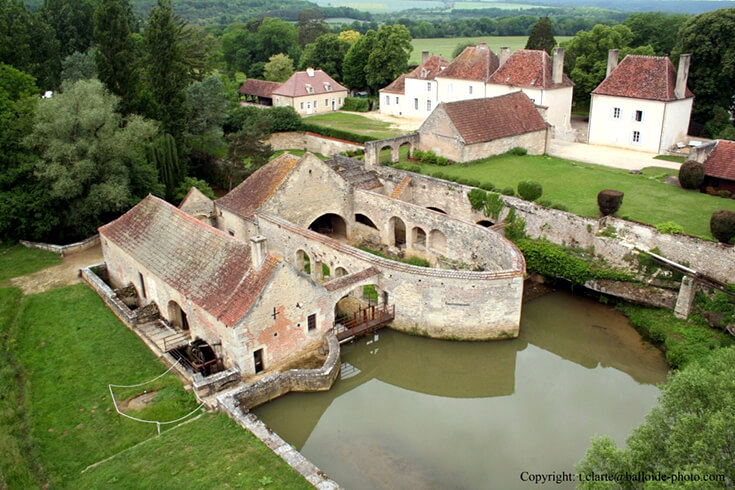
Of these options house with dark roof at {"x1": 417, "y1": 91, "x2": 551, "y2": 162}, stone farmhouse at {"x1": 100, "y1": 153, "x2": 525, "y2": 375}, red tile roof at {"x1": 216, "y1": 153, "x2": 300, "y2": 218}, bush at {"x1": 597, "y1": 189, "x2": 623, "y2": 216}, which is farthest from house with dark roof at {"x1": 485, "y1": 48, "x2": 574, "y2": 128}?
red tile roof at {"x1": 216, "y1": 153, "x2": 300, "y2": 218}

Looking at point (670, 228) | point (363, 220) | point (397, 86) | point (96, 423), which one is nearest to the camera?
point (96, 423)

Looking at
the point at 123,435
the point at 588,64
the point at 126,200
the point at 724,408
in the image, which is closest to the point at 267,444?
the point at 123,435

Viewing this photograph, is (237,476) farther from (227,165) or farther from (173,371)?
(227,165)

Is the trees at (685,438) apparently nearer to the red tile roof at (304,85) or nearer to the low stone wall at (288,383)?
the low stone wall at (288,383)

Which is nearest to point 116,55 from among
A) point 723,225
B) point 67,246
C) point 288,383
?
point 67,246

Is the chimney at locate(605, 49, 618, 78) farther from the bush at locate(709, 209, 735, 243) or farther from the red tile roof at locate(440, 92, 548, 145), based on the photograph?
the bush at locate(709, 209, 735, 243)

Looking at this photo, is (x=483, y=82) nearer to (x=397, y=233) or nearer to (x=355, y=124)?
(x=355, y=124)

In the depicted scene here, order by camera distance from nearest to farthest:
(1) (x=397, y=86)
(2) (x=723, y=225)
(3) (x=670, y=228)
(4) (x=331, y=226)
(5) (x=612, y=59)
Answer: (2) (x=723, y=225) → (3) (x=670, y=228) → (4) (x=331, y=226) → (5) (x=612, y=59) → (1) (x=397, y=86)
